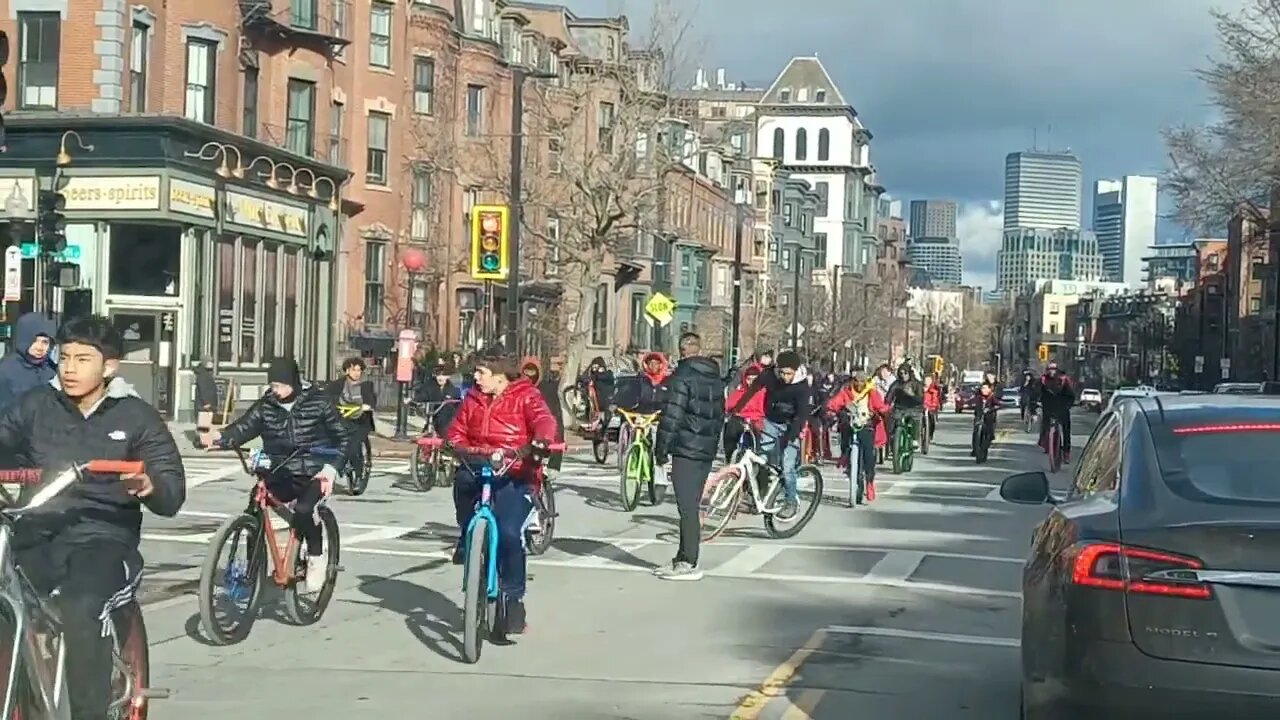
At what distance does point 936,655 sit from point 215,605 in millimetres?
4297

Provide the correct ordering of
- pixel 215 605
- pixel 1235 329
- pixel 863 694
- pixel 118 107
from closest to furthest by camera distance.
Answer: pixel 863 694 → pixel 215 605 → pixel 118 107 → pixel 1235 329

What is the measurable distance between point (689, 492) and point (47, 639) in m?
7.42

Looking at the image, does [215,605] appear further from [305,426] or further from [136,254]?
[136,254]

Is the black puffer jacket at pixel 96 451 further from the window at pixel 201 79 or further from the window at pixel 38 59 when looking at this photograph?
the window at pixel 201 79

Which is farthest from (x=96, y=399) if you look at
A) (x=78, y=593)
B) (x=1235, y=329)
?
(x=1235, y=329)

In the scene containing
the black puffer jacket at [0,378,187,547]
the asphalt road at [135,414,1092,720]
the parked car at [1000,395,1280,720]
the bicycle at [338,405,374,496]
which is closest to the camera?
the parked car at [1000,395,1280,720]

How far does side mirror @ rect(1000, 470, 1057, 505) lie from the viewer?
7949 mm

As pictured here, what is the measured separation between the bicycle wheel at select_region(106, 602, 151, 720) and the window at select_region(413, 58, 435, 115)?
1529 inches

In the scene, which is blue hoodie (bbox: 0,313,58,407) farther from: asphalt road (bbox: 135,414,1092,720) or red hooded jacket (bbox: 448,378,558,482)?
red hooded jacket (bbox: 448,378,558,482)

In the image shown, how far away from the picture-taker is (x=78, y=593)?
5965mm

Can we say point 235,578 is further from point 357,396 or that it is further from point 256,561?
point 357,396

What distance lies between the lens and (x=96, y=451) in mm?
6121

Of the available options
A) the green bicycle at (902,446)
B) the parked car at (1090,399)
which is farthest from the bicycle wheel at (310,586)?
the parked car at (1090,399)

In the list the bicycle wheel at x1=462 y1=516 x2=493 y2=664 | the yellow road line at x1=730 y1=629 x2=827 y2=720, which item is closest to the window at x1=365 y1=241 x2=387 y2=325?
the yellow road line at x1=730 y1=629 x2=827 y2=720
